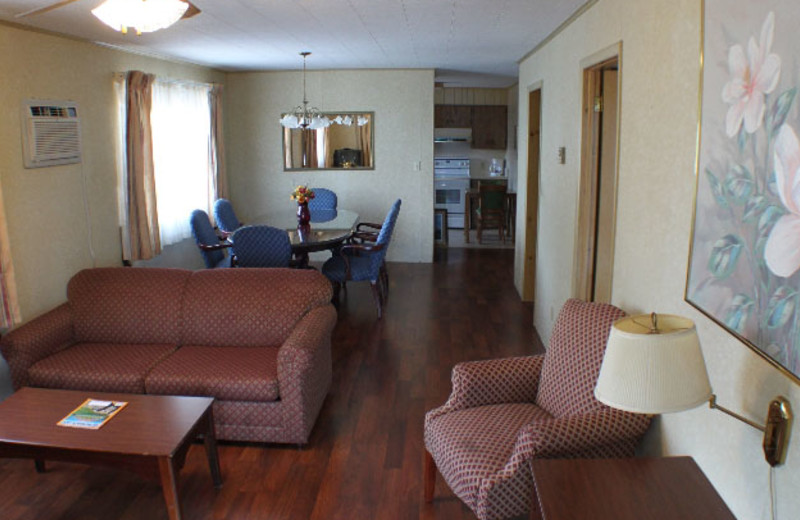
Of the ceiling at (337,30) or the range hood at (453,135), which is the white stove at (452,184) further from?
the ceiling at (337,30)

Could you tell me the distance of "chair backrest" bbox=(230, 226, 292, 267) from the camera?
528 centimetres

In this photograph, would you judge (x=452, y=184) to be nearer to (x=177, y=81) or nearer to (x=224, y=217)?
(x=224, y=217)

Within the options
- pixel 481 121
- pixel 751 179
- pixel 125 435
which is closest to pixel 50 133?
pixel 125 435

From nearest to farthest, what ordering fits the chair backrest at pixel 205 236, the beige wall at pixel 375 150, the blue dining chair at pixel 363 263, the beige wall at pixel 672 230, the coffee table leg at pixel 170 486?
the beige wall at pixel 672 230 < the coffee table leg at pixel 170 486 < the chair backrest at pixel 205 236 < the blue dining chair at pixel 363 263 < the beige wall at pixel 375 150

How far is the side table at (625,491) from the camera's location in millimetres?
1851

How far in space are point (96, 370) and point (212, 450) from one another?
939 mm

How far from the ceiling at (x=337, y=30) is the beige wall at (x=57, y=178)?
0.16 metres

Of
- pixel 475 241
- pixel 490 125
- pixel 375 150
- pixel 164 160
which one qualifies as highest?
pixel 490 125

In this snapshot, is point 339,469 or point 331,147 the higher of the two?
point 331,147

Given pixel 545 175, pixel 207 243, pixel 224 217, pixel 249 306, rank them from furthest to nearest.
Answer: pixel 224 217 < pixel 207 243 < pixel 545 175 < pixel 249 306

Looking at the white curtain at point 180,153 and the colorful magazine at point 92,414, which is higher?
the white curtain at point 180,153

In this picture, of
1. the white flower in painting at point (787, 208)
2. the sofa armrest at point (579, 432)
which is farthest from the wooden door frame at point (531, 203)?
the white flower in painting at point (787, 208)

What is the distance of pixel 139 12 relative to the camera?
79.5 inches

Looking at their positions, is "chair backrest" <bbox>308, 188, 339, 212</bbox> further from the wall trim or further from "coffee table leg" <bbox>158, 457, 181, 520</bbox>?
"coffee table leg" <bbox>158, 457, 181, 520</bbox>
